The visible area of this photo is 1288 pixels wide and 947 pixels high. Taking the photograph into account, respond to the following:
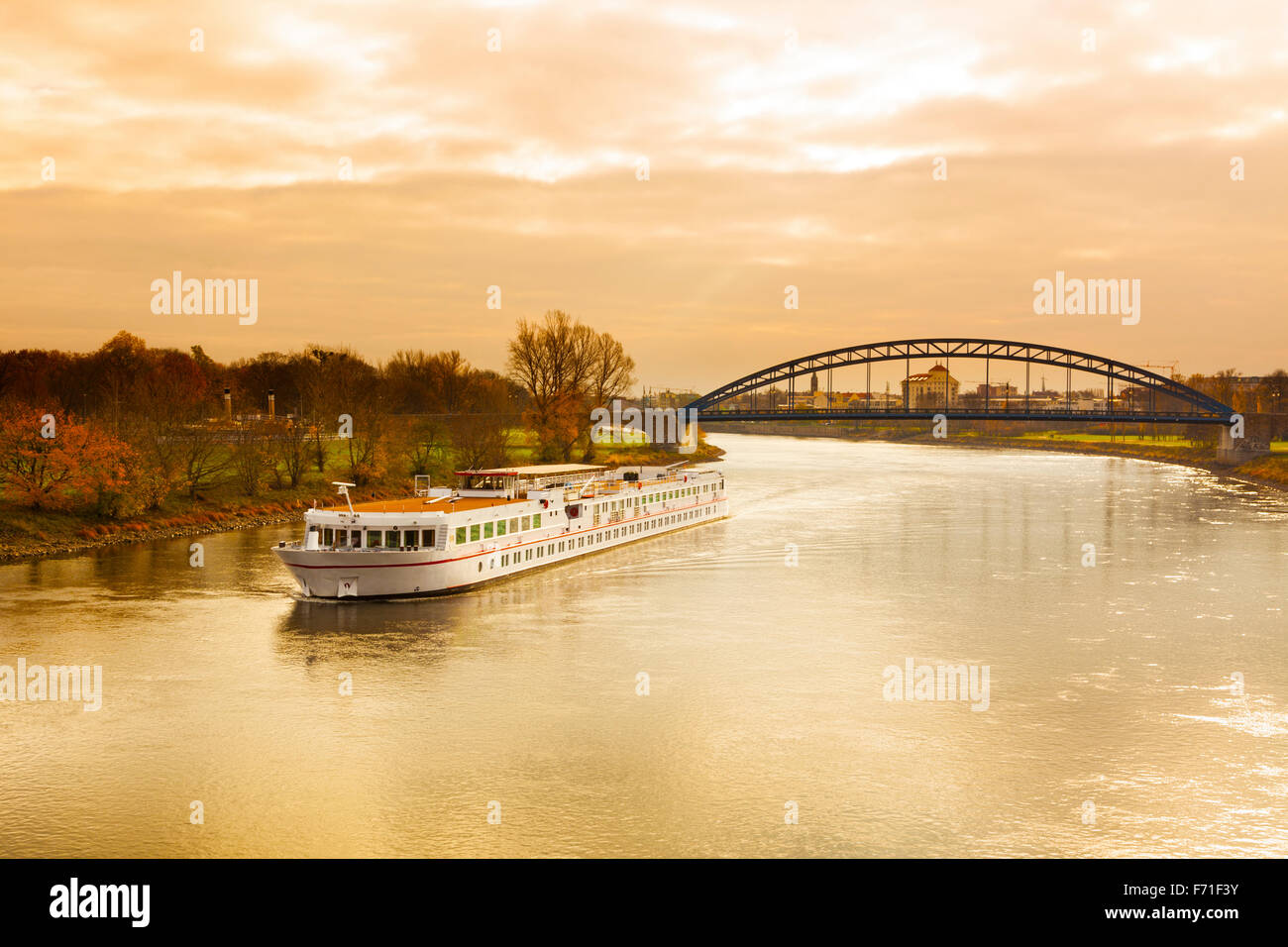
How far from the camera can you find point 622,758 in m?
17.9

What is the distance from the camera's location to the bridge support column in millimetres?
99875

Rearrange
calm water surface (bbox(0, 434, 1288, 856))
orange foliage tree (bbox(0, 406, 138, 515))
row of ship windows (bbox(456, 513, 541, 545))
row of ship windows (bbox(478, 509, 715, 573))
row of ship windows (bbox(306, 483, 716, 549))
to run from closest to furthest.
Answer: calm water surface (bbox(0, 434, 1288, 856)), row of ship windows (bbox(306, 483, 716, 549)), row of ship windows (bbox(456, 513, 541, 545)), row of ship windows (bbox(478, 509, 715, 573)), orange foliage tree (bbox(0, 406, 138, 515))

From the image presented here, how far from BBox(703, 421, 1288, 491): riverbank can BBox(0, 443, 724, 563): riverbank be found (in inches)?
2647

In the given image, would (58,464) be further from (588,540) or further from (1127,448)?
(1127,448)

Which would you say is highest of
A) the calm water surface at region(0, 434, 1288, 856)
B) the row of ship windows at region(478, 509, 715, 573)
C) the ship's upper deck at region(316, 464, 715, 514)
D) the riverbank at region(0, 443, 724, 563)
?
the ship's upper deck at region(316, 464, 715, 514)

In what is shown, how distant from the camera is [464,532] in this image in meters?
A: 33.5

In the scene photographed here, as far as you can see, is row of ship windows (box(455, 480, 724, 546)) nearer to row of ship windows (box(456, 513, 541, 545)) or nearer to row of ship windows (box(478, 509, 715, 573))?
row of ship windows (box(456, 513, 541, 545))

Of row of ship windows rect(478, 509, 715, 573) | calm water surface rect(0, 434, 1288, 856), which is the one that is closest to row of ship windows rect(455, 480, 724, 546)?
row of ship windows rect(478, 509, 715, 573)

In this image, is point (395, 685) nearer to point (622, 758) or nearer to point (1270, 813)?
point (622, 758)

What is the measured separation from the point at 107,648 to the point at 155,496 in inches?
1033

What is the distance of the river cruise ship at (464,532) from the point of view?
3136 cm

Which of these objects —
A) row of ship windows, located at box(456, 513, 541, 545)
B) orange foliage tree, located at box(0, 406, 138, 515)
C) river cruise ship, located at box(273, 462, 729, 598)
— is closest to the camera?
river cruise ship, located at box(273, 462, 729, 598)

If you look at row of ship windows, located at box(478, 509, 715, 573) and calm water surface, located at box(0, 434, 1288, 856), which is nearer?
calm water surface, located at box(0, 434, 1288, 856)

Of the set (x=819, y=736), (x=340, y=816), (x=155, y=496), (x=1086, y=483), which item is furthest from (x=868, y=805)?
(x=1086, y=483)
